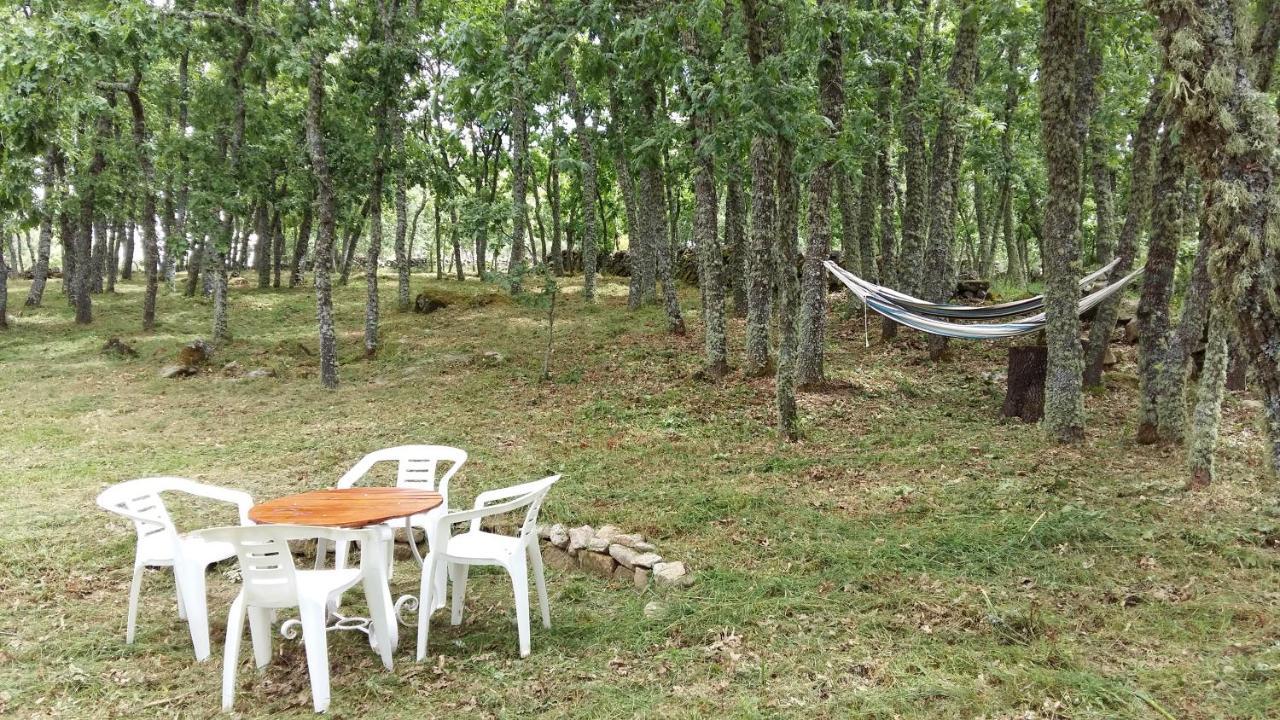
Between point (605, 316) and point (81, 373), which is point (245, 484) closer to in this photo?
point (81, 373)

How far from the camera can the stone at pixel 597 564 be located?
146 inches

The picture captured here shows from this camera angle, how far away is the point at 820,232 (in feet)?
21.5

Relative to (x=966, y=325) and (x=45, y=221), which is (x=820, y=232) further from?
(x=45, y=221)

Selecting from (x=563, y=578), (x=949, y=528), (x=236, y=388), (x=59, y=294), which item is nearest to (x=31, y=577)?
(x=563, y=578)

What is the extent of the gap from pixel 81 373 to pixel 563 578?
8.72m

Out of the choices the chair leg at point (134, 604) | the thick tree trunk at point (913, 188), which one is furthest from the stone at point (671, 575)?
the thick tree trunk at point (913, 188)

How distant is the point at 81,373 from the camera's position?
9.24 metres

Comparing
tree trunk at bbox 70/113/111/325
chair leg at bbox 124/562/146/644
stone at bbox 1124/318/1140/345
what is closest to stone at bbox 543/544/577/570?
chair leg at bbox 124/562/146/644

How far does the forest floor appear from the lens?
2.54 metres

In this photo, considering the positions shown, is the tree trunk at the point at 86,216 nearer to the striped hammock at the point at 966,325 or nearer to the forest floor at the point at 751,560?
the forest floor at the point at 751,560

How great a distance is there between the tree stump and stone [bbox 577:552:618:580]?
3.88m

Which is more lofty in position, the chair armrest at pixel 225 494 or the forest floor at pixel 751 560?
the chair armrest at pixel 225 494

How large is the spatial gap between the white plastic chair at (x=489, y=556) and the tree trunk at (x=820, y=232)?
13.0 feet

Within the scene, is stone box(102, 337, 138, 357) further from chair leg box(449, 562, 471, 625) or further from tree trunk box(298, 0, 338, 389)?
chair leg box(449, 562, 471, 625)
